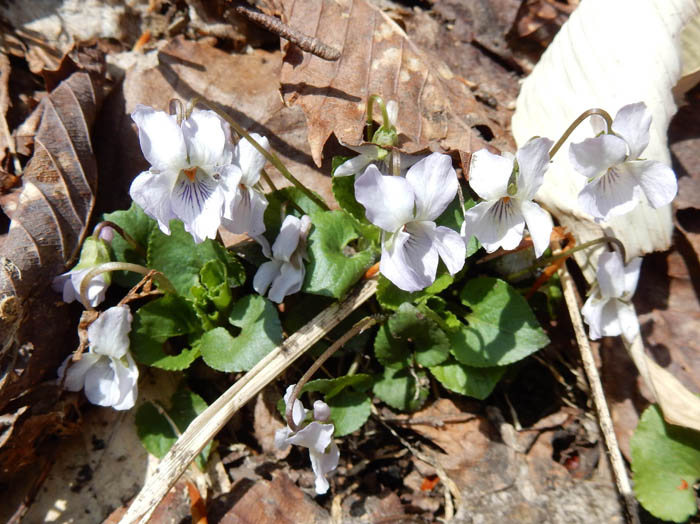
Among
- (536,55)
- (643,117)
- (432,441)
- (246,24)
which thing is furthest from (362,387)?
(536,55)

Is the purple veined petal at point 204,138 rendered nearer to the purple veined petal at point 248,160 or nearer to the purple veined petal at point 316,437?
the purple veined petal at point 248,160

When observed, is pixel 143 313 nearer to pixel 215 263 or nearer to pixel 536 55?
pixel 215 263

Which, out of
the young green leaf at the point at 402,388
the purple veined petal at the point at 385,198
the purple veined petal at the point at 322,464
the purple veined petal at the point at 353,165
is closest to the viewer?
the purple veined petal at the point at 385,198

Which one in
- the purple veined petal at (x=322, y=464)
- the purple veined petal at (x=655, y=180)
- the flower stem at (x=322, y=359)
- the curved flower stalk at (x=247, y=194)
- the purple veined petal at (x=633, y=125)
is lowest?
the purple veined petal at (x=322, y=464)

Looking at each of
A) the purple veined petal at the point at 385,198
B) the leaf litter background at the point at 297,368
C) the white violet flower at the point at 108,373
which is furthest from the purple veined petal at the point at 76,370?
the purple veined petal at the point at 385,198

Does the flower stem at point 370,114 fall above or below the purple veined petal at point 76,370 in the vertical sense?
above

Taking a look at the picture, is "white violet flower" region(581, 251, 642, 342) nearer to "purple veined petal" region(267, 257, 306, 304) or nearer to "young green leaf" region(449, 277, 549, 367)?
"young green leaf" region(449, 277, 549, 367)
